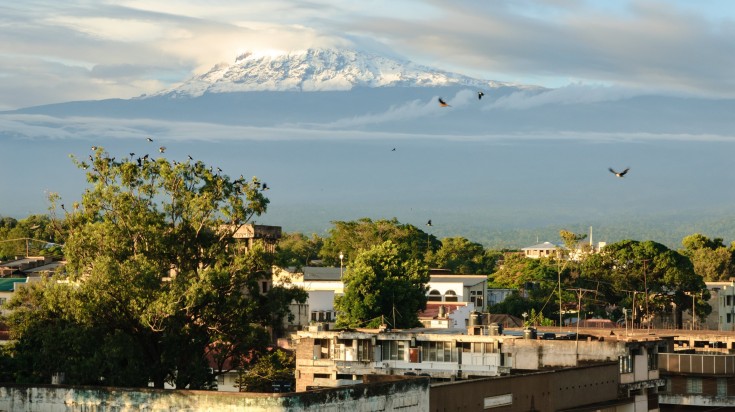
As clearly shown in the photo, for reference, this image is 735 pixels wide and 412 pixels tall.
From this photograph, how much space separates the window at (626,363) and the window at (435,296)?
61.2 metres

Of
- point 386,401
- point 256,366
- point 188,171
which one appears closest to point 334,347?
point 256,366

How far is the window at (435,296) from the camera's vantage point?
127625 mm

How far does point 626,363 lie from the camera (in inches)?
2603

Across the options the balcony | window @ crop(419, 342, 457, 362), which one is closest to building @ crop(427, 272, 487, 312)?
window @ crop(419, 342, 457, 362)

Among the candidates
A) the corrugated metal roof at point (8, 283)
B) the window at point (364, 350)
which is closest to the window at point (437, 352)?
the window at point (364, 350)

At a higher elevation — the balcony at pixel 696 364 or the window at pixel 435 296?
the window at pixel 435 296

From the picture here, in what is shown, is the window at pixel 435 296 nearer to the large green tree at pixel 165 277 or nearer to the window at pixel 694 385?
the large green tree at pixel 165 277

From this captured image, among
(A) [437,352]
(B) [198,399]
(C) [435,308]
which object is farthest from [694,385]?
(C) [435,308]

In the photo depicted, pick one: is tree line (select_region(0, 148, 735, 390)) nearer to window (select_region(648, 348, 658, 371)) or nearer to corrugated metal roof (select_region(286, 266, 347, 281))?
window (select_region(648, 348, 658, 371))

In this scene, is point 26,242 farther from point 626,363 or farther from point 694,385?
point 626,363

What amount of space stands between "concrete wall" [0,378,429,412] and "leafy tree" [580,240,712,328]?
3492 inches

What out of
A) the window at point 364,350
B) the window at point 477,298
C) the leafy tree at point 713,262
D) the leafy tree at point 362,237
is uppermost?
the leafy tree at point 362,237

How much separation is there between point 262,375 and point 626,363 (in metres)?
22.6

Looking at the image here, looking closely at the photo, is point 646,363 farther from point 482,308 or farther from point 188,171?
point 482,308
